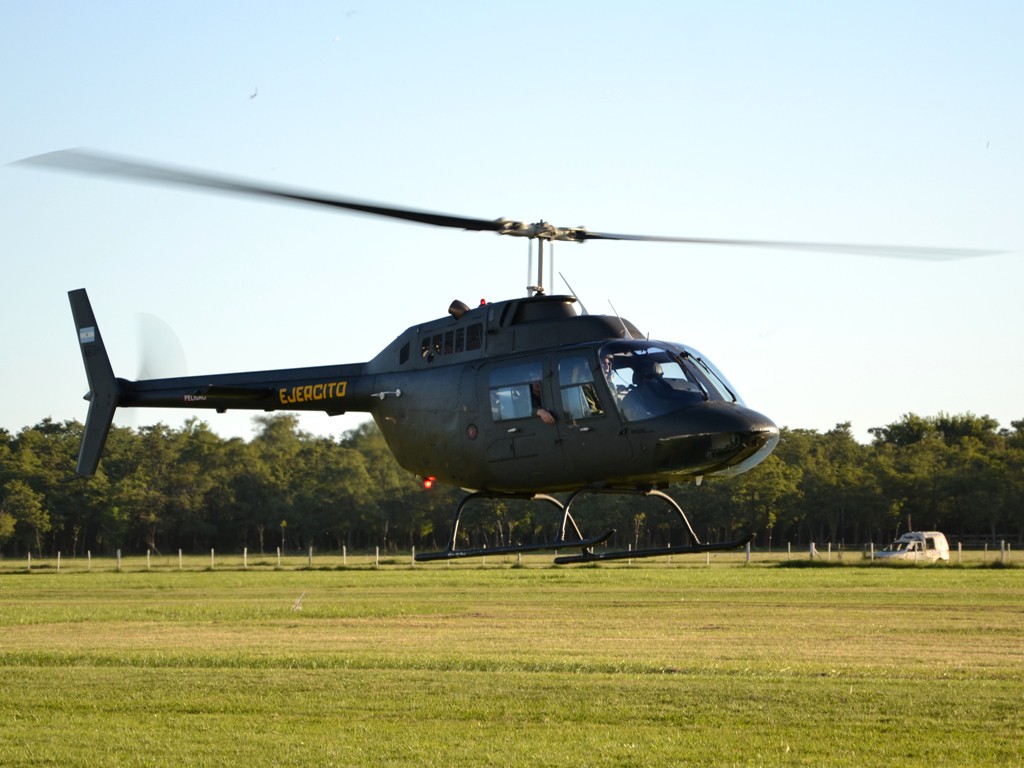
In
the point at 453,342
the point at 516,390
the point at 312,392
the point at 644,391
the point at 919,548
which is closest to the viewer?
the point at 644,391

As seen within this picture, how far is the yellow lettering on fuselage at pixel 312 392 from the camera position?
57.8ft

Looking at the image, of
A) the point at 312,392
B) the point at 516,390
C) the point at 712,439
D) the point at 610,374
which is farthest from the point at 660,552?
the point at 312,392

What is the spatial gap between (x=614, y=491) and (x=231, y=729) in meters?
6.83

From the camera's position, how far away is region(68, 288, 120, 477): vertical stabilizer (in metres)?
19.3

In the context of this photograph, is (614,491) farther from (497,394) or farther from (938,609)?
(938,609)

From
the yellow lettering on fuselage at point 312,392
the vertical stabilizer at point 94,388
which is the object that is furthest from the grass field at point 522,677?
the yellow lettering on fuselage at point 312,392

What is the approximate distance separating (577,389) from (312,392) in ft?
14.9

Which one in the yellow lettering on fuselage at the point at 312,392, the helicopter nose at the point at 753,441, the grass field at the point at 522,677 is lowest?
the grass field at the point at 522,677

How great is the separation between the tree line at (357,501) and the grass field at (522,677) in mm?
29676

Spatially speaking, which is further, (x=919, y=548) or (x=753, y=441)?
(x=919, y=548)

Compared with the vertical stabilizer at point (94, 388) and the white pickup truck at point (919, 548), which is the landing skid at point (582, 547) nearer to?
the vertical stabilizer at point (94, 388)

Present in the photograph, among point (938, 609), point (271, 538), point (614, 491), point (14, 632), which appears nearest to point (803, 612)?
point (938, 609)

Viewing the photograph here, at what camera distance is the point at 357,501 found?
75.7 metres

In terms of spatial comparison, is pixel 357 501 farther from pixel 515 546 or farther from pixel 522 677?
pixel 515 546
